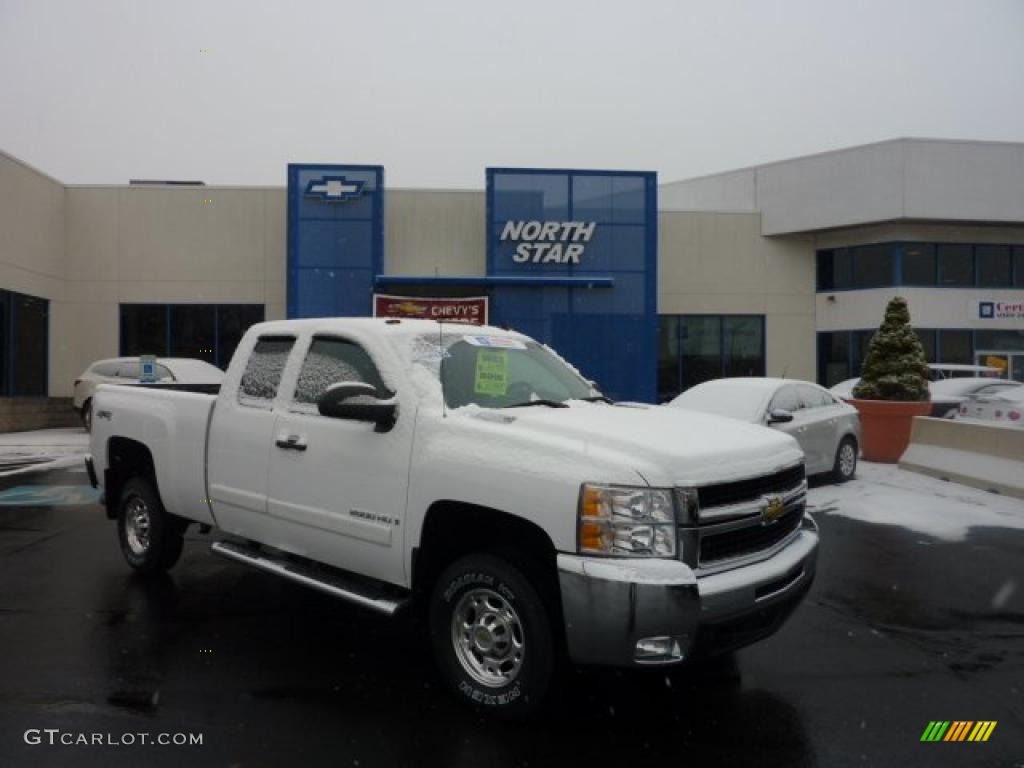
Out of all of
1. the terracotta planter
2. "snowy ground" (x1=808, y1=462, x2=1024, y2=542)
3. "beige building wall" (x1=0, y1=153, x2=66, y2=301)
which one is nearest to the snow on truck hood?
"snowy ground" (x1=808, y1=462, x2=1024, y2=542)

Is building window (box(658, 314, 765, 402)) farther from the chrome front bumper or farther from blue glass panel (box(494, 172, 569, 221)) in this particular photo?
the chrome front bumper

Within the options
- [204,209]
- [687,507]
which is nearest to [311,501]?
[687,507]

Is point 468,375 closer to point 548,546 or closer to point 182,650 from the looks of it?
point 548,546

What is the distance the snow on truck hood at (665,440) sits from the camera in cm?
364

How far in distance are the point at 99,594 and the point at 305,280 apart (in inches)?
713

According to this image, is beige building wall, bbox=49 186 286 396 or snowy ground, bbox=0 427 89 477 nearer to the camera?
snowy ground, bbox=0 427 89 477

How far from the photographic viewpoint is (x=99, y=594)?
5949mm

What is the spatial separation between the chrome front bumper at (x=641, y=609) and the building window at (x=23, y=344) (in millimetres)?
→ 22268

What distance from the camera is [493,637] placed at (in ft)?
12.7

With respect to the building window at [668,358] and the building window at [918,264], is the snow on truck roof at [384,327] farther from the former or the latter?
the building window at [918,264]

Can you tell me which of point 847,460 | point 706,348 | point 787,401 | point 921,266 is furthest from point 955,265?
point 787,401

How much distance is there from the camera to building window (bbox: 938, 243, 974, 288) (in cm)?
2583

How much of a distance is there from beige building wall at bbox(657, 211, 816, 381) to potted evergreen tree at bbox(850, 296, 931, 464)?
1173cm

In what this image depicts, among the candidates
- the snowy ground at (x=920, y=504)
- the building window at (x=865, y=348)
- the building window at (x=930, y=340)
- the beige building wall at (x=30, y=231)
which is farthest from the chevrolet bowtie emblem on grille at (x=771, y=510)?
the building window at (x=930, y=340)
